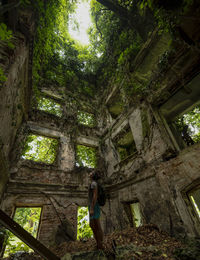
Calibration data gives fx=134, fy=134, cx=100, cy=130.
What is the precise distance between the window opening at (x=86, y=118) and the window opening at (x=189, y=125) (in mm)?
5914

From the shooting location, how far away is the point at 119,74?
8.55m

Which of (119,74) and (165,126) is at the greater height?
(119,74)

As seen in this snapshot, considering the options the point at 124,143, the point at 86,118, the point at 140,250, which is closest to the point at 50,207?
the point at 140,250

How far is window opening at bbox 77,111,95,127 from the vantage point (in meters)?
9.89

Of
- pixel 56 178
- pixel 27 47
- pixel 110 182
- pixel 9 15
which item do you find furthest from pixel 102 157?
pixel 9 15

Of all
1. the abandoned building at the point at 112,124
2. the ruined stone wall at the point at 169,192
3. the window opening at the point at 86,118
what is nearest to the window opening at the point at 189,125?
the abandoned building at the point at 112,124

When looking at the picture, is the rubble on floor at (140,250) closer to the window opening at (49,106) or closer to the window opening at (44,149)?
the window opening at (44,149)

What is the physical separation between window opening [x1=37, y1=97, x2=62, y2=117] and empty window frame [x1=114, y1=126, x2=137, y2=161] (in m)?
4.20

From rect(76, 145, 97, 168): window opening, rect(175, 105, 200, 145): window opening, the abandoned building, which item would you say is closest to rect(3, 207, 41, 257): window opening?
the abandoned building

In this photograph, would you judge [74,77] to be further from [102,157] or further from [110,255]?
[110,255]

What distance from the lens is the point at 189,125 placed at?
624cm

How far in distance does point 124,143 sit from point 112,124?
1.55 metres

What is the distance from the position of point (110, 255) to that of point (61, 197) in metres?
4.34

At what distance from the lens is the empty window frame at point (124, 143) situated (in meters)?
8.15
